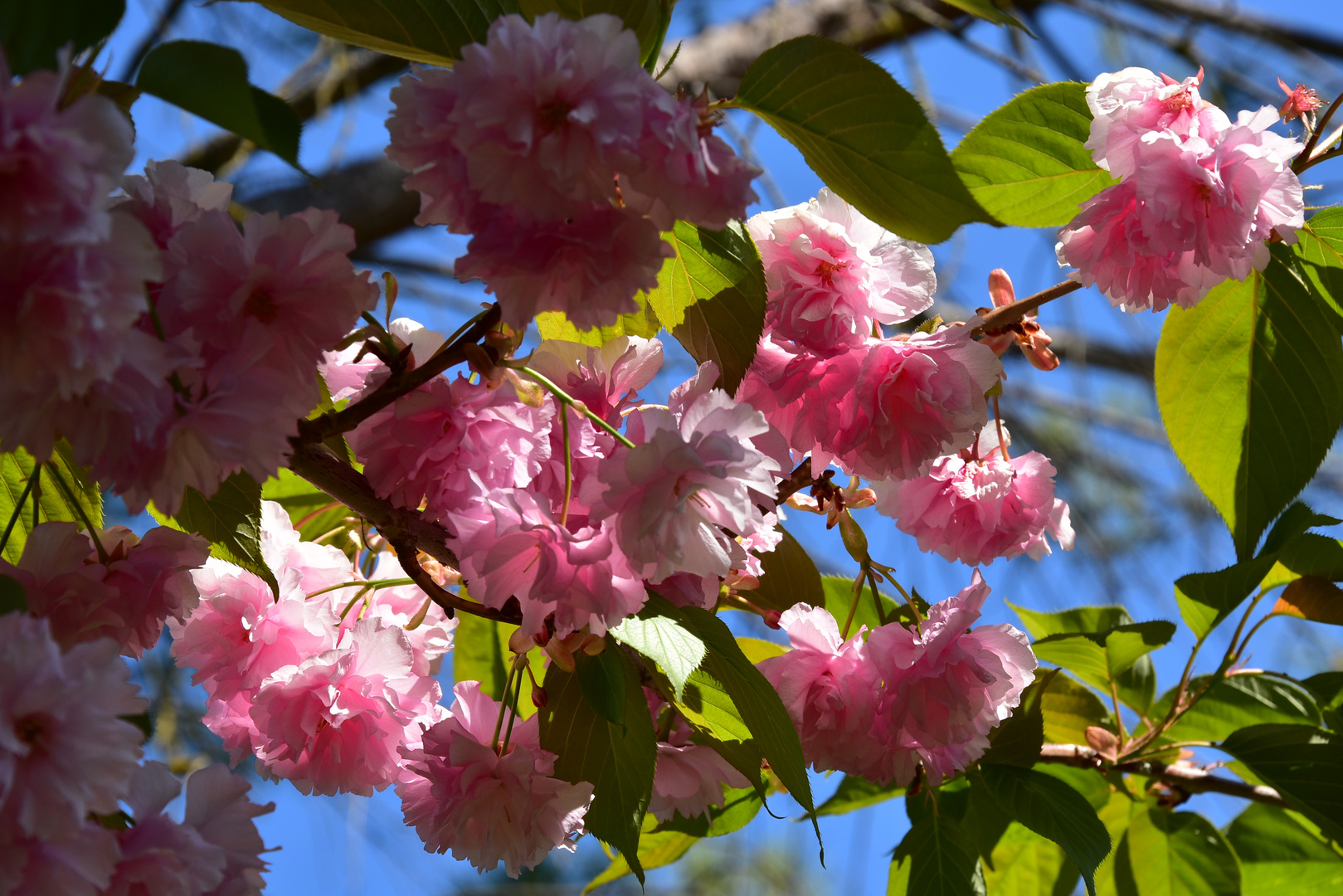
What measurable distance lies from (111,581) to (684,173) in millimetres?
443

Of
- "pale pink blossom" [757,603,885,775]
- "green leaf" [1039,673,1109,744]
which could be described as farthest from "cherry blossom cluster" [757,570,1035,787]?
"green leaf" [1039,673,1109,744]

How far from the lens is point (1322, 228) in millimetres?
890

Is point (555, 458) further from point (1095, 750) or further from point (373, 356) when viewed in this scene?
point (1095, 750)

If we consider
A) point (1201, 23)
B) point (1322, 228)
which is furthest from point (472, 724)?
point (1201, 23)

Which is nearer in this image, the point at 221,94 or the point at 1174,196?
the point at 221,94

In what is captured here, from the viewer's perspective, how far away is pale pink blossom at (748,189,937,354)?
718mm

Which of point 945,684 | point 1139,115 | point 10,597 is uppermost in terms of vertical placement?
point 1139,115

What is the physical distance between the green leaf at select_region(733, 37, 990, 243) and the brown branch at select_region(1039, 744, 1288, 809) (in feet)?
2.14

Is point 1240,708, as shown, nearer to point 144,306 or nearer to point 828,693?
point 828,693

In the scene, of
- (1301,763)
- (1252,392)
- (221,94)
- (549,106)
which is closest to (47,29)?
(221,94)

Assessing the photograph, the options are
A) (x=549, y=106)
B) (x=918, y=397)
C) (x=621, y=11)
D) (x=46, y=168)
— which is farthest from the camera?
(x=918, y=397)

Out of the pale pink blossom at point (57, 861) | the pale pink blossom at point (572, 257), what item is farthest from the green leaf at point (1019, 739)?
the pale pink blossom at point (57, 861)

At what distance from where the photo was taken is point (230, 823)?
52cm

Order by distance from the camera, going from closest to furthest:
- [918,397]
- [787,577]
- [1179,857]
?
[918,397] < [787,577] < [1179,857]
